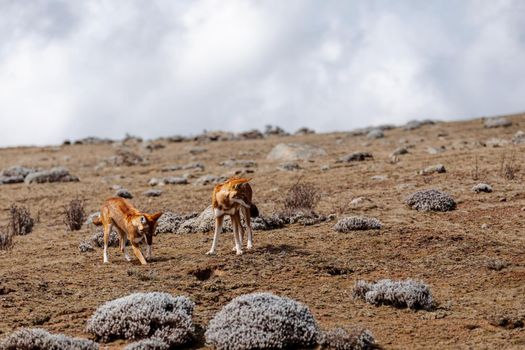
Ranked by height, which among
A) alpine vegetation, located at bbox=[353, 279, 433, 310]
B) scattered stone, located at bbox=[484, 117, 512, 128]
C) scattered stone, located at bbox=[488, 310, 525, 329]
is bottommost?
scattered stone, located at bbox=[488, 310, 525, 329]

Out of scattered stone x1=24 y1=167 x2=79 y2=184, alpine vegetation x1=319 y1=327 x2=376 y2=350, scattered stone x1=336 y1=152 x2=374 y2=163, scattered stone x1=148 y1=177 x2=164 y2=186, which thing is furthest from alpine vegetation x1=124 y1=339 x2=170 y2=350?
scattered stone x1=24 y1=167 x2=79 y2=184

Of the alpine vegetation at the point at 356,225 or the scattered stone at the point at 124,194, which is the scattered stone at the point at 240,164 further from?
the alpine vegetation at the point at 356,225

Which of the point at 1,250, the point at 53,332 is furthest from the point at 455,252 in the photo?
the point at 1,250

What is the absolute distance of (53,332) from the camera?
33.7 ft

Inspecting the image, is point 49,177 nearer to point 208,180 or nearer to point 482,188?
point 208,180

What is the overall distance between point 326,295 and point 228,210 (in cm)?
270

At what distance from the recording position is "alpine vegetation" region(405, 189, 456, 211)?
18.2m

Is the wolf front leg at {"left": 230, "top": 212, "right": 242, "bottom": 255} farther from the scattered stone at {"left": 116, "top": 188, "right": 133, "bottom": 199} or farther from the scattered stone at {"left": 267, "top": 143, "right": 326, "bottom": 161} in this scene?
the scattered stone at {"left": 267, "top": 143, "right": 326, "bottom": 161}

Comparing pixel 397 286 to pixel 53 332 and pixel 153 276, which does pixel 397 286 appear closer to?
Answer: pixel 153 276

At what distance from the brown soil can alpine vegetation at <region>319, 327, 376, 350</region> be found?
1.59 ft

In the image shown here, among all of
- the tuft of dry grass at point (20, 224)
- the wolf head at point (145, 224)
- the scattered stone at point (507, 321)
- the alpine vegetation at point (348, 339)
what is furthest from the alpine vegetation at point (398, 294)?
the tuft of dry grass at point (20, 224)

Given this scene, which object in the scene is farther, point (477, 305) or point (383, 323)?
point (477, 305)

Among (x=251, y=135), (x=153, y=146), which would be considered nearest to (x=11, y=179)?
(x=153, y=146)

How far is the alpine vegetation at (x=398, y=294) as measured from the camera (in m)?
11.2
